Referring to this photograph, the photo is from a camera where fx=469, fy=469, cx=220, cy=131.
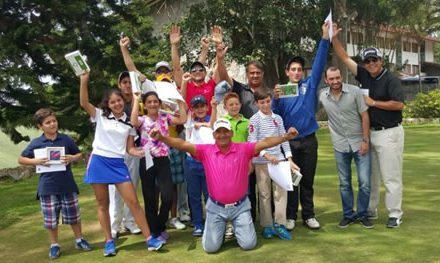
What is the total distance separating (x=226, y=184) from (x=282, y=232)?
822 millimetres

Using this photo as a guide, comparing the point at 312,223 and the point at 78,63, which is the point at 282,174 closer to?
the point at 312,223

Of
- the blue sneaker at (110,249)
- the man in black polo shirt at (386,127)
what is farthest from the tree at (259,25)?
the blue sneaker at (110,249)

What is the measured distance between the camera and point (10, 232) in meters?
5.66

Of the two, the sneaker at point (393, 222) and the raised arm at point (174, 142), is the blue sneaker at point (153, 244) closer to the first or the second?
the raised arm at point (174, 142)

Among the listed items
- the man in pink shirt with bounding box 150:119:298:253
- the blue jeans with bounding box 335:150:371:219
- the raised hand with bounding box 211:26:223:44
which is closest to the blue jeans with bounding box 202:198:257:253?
the man in pink shirt with bounding box 150:119:298:253

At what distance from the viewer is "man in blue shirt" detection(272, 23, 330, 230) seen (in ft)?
16.0

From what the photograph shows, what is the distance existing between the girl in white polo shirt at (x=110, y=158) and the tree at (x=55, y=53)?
602cm

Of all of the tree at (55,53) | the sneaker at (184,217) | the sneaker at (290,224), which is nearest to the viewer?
the sneaker at (290,224)

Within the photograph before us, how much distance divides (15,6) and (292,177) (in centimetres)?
861

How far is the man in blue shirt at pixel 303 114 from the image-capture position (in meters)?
4.87

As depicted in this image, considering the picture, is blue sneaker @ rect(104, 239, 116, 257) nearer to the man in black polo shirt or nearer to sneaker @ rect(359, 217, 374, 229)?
sneaker @ rect(359, 217, 374, 229)

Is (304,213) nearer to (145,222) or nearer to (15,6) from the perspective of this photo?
(145,222)

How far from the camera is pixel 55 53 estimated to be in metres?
10.7

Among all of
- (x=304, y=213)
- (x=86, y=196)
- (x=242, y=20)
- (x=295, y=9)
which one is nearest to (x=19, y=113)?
(x=86, y=196)
